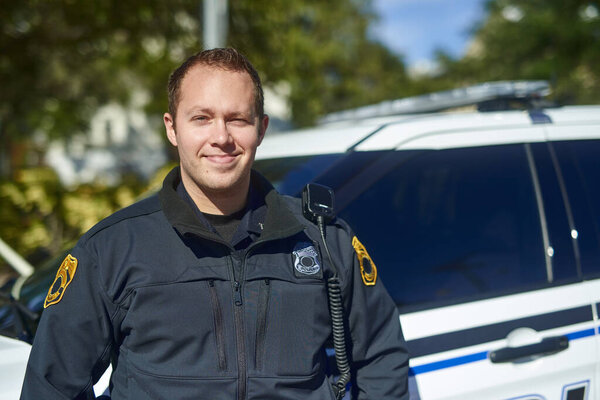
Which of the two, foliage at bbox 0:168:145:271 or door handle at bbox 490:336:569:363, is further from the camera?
foliage at bbox 0:168:145:271

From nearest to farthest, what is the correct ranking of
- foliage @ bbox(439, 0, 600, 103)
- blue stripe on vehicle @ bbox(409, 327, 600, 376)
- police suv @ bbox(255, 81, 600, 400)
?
blue stripe on vehicle @ bbox(409, 327, 600, 376) → police suv @ bbox(255, 81, 600, 400) → foliage @ bbox(439, 0, 600, 103)

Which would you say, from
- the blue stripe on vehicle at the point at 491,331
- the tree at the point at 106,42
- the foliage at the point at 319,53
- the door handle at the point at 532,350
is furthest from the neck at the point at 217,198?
the foliage at the point at 319,53

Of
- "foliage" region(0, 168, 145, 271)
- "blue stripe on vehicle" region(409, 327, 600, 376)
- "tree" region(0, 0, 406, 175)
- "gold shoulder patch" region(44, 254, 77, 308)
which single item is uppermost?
"tree" region(0, 0, 406, 175)

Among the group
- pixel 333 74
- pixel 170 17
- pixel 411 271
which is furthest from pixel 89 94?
pixel 411 271

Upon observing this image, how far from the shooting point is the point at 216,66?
1.49 meters

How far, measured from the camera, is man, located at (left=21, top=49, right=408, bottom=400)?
4.48 ft

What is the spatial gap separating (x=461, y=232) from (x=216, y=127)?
4.19 feet

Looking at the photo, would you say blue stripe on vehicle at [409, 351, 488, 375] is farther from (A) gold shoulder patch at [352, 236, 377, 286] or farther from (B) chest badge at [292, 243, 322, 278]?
(B) chest badge at [292, 243, 322, 278]

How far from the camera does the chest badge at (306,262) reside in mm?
1484

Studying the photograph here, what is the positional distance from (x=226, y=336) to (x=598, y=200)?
1693 mm

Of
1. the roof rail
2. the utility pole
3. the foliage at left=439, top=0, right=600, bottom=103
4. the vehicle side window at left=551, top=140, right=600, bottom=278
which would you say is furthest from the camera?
the foliage at left=439, top=0, right=600, bottom=103

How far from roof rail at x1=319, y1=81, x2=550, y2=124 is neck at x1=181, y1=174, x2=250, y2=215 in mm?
1443

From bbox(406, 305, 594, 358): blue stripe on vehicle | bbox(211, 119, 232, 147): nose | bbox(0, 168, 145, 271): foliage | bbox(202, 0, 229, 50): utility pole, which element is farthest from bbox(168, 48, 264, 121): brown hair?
bbox(0, 168, 145, 271): foliage

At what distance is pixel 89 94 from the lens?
50.7 ft
